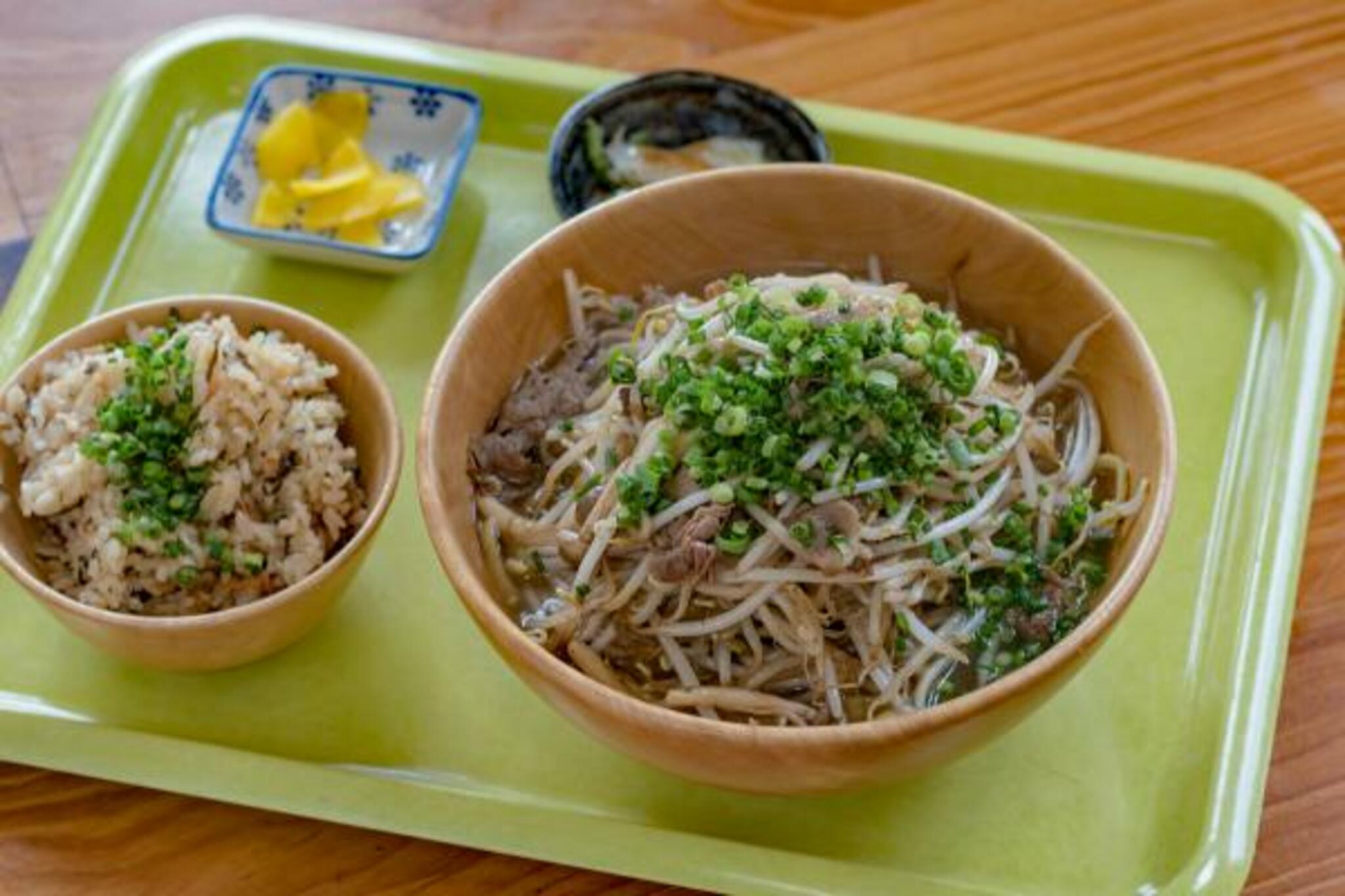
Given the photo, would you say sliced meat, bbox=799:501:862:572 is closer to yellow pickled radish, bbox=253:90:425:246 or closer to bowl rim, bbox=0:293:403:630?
bowl rim, bbox=0:293:403:630

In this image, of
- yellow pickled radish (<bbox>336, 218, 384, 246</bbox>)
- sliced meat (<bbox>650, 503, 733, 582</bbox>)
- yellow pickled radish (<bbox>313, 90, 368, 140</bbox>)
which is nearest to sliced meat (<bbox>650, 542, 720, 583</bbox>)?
sliced meat (<bbox>650, 503, 733, 582</bbox>)

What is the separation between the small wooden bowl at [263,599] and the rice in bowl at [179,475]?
4cm

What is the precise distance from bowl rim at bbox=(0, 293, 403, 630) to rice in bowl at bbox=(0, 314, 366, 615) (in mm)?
26

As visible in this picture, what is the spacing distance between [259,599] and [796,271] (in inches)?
33.0

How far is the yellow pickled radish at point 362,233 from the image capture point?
2547mm

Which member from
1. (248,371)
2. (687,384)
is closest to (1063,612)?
(687,384)

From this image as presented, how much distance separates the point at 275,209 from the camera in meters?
→ 2.57

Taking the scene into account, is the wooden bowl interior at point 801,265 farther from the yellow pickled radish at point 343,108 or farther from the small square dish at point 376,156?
the yellow pickled radish at point 343,108

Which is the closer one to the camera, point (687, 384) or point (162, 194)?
point (687, 384)

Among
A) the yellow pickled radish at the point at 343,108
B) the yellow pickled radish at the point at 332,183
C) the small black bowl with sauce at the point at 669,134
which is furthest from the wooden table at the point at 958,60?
the yellow pickled radish at the point at 332,183

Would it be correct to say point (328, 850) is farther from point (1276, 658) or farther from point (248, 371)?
point (1276, 658)

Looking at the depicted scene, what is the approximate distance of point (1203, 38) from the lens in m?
2.90

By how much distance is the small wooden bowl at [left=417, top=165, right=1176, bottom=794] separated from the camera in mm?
1675

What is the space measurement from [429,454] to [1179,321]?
121 centimetres
